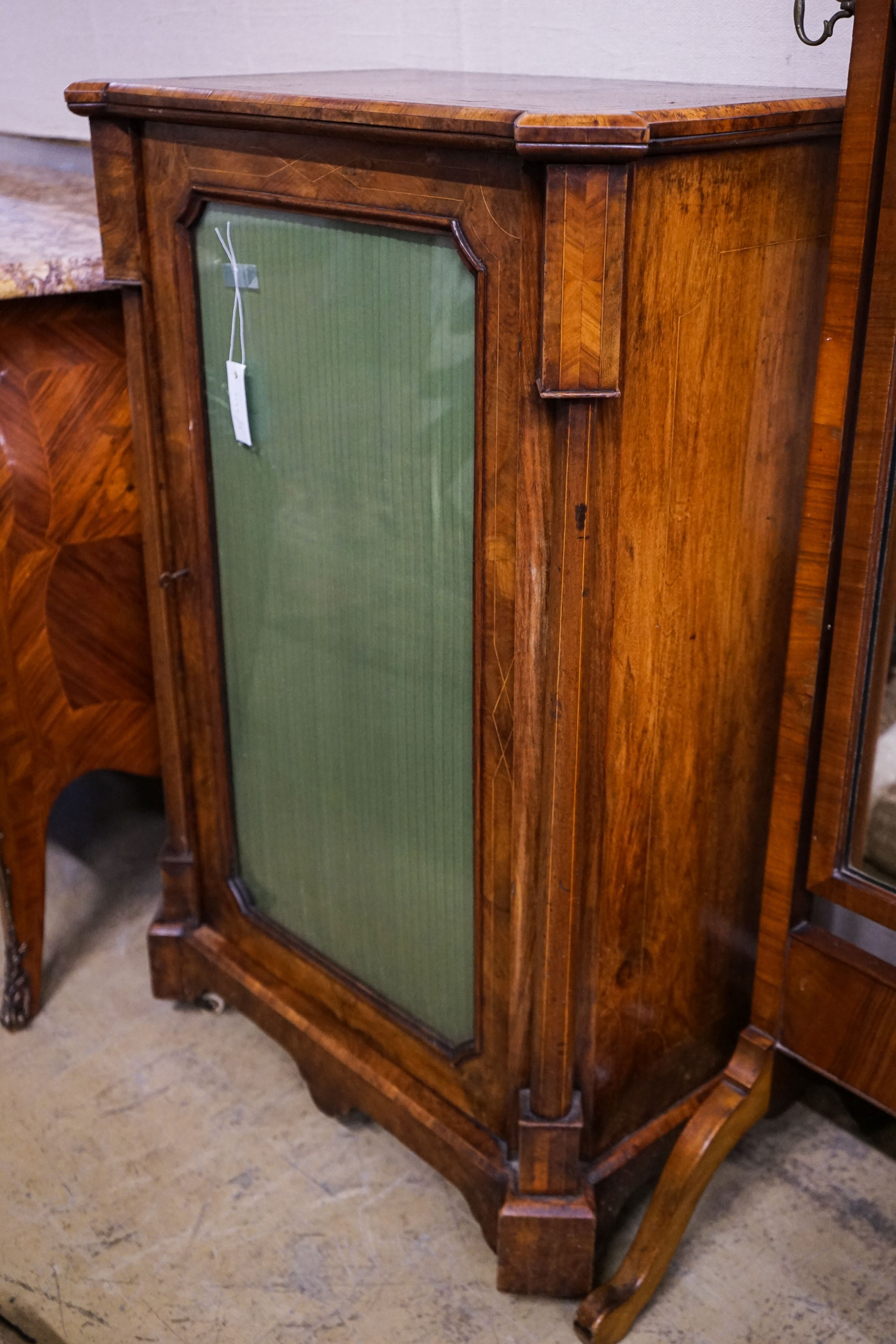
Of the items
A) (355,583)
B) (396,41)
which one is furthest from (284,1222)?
(396,41)

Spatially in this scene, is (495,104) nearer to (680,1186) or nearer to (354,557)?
(354,557)

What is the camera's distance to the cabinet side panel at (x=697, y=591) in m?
1.13

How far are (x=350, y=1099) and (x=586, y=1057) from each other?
0.40 metres

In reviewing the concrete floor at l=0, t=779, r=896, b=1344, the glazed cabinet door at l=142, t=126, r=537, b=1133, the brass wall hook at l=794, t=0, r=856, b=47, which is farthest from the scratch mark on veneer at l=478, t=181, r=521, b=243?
the concrete floor at l=0, t=779, r=896, b=1344

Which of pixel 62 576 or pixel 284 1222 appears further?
pixel 62 576

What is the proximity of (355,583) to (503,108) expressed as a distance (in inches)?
20.4

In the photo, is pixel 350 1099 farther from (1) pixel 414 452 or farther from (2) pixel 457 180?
(2) pixel 457 180

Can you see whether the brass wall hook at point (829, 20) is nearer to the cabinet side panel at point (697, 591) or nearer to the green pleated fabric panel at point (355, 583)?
the cabinet side panel at point (697, 591)

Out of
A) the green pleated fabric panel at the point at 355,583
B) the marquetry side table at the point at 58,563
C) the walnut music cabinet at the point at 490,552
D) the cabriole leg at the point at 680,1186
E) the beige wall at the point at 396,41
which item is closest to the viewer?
the walnut music cabinet at the point at 490,552

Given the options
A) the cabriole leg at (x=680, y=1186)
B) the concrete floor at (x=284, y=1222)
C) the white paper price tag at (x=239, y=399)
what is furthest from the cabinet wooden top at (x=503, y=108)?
the concrete floor at (x=284, y=1222)

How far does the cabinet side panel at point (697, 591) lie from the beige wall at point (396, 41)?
0.40m

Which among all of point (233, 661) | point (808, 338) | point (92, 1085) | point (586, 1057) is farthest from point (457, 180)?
point (92, 1085)

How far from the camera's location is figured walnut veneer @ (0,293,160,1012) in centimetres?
165

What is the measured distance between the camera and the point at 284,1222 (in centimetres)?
154
